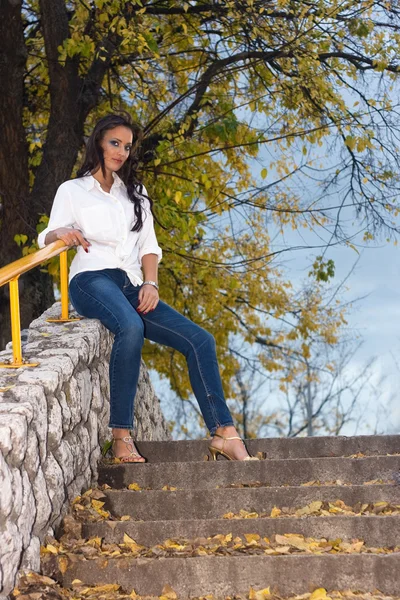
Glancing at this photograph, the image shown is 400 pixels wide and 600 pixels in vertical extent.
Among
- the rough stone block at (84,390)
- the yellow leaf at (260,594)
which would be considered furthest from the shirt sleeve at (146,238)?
the yellow leaf at (260,594)

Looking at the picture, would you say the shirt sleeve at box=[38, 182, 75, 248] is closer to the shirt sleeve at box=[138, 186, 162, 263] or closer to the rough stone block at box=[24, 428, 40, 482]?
the shirt sleeve at box=[138, 186, 162, 263]

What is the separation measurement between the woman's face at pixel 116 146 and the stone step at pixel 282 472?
192cm

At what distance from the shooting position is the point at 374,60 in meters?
9.43

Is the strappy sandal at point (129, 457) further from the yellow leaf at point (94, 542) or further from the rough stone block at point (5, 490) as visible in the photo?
the rough stone block at point (5, 490)

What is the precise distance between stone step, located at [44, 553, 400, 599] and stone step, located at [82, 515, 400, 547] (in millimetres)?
370

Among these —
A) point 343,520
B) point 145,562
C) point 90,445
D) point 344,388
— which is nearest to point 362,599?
point 343,520

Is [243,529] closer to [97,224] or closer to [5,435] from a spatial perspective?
[5,435]

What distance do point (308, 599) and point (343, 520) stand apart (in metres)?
0.56

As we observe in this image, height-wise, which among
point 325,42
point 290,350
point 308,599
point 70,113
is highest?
point 325,42

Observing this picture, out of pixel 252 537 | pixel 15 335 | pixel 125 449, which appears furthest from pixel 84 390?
pixel 252 537

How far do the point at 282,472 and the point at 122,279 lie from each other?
1.58 metres

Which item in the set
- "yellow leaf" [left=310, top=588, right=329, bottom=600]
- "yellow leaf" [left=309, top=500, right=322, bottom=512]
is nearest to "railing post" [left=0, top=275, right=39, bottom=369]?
"yellow leaf" [left=309, top=500, right=322, bottom=512]

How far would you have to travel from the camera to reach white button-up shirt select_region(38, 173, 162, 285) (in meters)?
5.29

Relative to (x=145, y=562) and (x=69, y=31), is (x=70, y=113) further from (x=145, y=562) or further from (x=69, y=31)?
(x=145, y=562)
